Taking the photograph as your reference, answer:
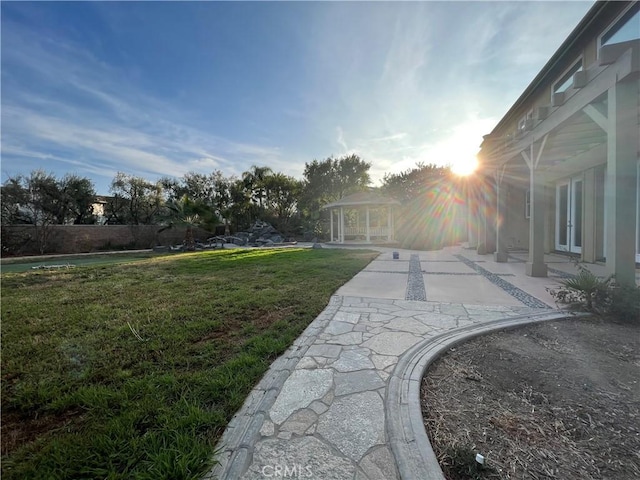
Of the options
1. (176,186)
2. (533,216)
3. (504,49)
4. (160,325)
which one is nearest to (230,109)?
(504,49)

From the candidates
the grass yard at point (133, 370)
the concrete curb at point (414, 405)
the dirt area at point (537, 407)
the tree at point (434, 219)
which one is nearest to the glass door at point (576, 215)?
the tree at point (434, 219)

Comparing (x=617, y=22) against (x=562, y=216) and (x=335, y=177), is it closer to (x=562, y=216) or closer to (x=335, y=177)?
(x=562, y=216)

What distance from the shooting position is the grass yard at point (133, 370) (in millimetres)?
1575

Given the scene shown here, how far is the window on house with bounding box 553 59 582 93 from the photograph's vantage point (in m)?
7.03

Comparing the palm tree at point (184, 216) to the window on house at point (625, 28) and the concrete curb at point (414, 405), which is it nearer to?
the concrete curb at point (414, 405)

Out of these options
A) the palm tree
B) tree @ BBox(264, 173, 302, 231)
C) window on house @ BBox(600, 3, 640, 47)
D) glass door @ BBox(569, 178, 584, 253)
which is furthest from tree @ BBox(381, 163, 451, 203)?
window on house @ BBox(600, 3, 640, 47)

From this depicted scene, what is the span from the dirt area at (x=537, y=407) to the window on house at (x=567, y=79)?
24.1ft

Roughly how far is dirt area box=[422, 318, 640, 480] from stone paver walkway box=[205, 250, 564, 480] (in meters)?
0.34

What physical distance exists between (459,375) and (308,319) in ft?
6.59

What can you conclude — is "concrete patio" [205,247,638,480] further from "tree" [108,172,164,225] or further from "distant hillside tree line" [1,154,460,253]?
"tree" [108,172,164,225]

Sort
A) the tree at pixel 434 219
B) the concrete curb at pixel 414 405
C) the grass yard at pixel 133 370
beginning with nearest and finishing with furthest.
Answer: the concrete curb at pixel 414 405 → the grass yard at pixel 133 370 → the tree at pixel 434 219

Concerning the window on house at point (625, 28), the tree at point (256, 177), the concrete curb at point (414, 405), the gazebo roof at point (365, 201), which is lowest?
the concrete curb at point (414, 405)

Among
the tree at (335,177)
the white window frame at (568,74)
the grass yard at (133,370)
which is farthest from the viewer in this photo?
the tree at (335,177)

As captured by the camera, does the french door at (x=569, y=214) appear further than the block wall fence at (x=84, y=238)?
No
